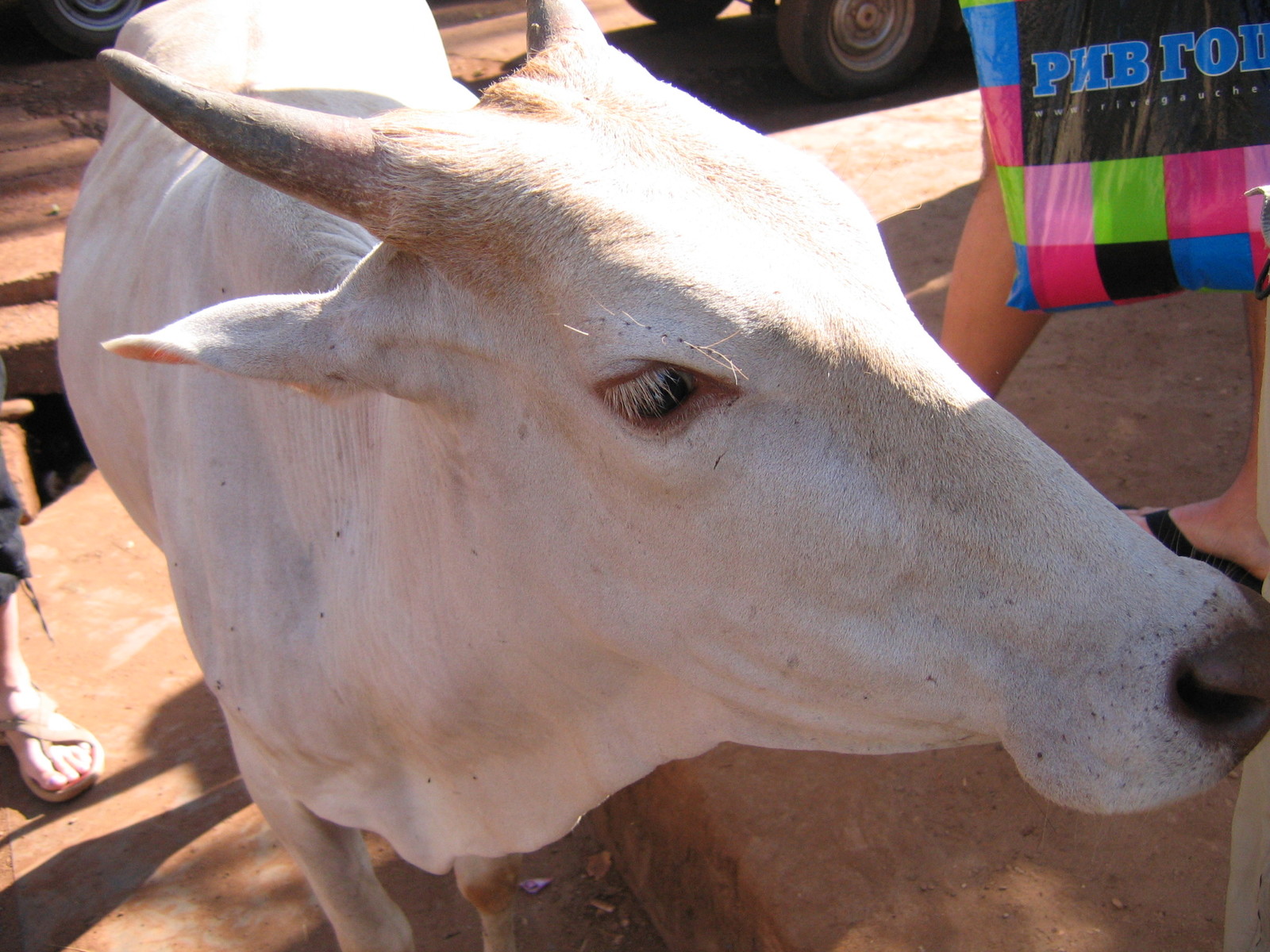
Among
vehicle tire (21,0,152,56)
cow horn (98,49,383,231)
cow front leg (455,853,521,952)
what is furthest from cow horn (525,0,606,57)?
vehicle tire (21,0,152,56)

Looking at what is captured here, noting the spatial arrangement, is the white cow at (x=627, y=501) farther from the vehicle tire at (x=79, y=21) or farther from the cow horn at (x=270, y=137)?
the vehicle tire at (x=79, y=21)

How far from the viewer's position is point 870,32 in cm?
769

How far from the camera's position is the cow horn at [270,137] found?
4.39 ft

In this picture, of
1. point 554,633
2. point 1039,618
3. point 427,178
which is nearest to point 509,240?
point 427,178

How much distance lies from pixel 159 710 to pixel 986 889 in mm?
2560

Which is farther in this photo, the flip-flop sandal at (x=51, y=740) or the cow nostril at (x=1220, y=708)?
the flip-flop sandal at (x=51, y=740)

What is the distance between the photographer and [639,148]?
1395 millimetres

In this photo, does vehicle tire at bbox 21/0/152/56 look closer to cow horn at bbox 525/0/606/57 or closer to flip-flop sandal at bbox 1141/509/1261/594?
cow horn at bbox 525/0/606/57

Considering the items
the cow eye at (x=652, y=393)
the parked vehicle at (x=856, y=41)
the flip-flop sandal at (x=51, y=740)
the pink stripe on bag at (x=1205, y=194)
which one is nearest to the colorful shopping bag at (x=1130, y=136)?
the pink stripe on bag at (x=1205, y=194)

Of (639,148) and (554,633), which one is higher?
(639,148)

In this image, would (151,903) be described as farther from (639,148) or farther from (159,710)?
(639,148)

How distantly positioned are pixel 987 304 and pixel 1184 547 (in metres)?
0.82

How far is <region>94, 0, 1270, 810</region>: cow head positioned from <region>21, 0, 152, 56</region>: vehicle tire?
8.07 meters

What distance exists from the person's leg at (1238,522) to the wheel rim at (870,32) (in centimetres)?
556
